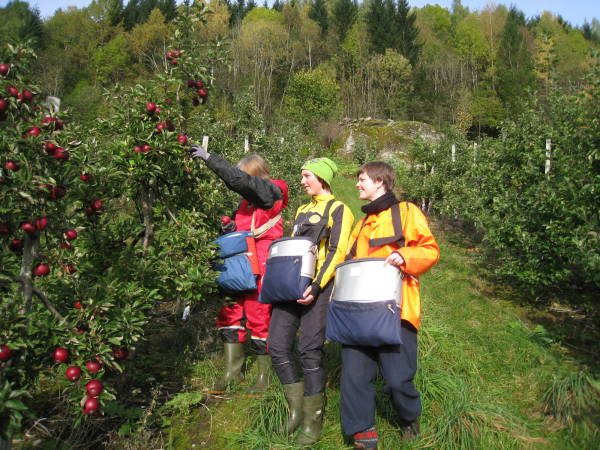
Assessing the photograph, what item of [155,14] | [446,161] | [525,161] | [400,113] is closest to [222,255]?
[525,161]

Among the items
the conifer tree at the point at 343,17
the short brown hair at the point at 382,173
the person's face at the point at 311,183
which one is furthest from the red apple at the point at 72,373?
the conifer tree at the point at 343,17

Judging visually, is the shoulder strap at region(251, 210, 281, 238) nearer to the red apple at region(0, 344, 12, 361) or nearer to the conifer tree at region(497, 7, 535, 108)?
the red apple at region(0, 344, 12, 361)

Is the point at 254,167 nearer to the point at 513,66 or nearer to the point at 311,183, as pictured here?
the point at 311,183

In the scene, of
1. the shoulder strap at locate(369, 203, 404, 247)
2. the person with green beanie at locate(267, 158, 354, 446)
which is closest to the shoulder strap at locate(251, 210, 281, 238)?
the person with green beanie at locate(267, 158, 354, 446)

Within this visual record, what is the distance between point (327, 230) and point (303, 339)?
2.35 feet

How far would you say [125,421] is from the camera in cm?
285

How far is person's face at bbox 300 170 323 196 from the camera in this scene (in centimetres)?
302

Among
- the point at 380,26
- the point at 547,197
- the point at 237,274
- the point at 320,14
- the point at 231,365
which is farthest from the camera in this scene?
the point at 320,14

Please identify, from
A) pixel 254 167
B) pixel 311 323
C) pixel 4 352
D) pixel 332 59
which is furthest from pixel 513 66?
pixel 4 352

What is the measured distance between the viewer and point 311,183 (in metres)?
3.03

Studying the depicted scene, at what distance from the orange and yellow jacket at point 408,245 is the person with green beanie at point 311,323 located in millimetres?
247

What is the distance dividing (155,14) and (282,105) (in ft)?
52.8

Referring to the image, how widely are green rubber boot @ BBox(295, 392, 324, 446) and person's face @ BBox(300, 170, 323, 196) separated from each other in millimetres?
1323

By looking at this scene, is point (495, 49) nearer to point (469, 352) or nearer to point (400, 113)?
point (400, 113)
